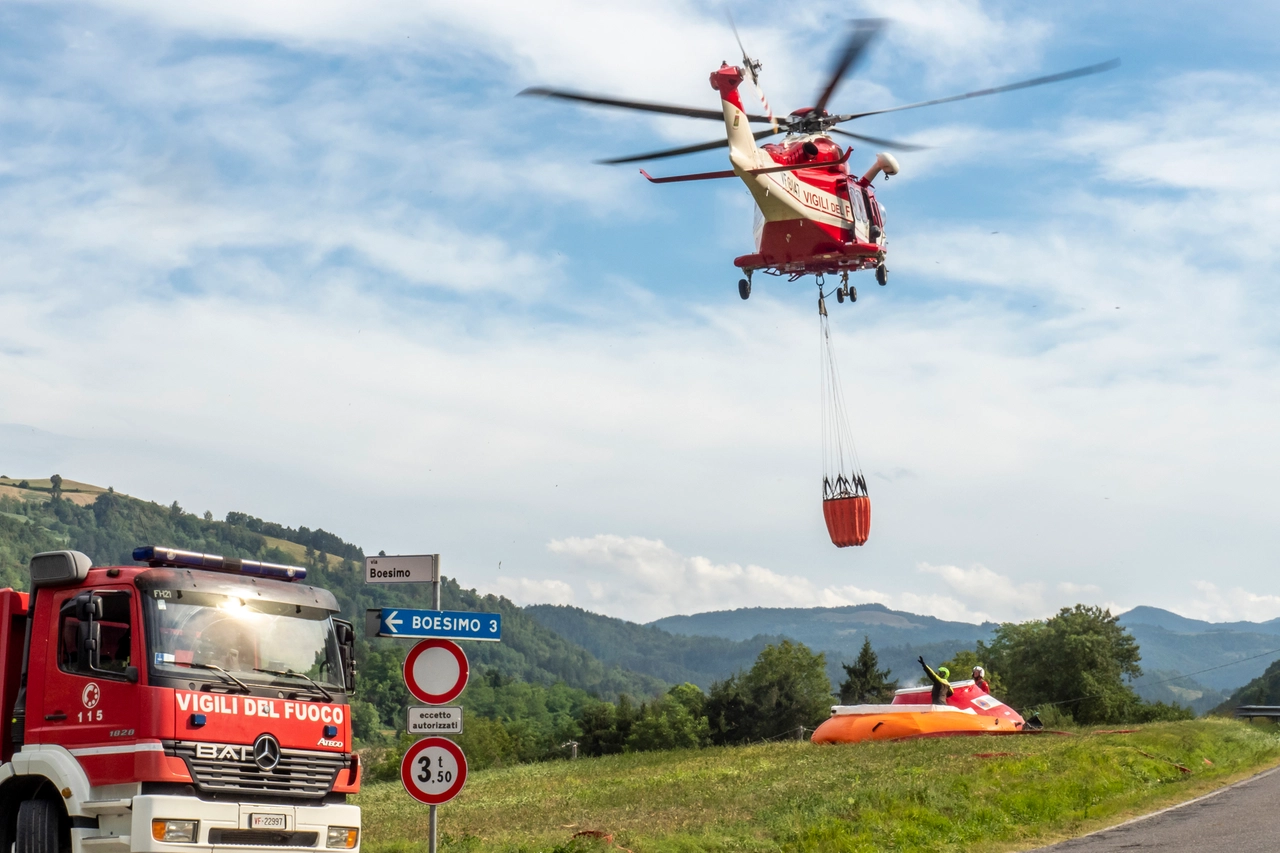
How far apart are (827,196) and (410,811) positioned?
18.1m

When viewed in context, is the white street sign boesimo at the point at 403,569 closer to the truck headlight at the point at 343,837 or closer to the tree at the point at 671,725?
the truck headlight at the point at 343,837

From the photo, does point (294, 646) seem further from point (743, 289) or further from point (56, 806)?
point (743, 289)

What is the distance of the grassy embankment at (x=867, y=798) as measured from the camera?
1716cm

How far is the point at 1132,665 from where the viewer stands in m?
66.5

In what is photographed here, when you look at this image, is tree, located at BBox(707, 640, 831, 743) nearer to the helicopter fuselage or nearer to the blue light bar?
the helicopter fuselage

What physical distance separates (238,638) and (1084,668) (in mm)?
59557

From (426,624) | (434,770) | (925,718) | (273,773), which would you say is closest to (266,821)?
(273,773)

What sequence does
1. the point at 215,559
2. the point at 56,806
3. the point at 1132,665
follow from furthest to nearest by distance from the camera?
the point at 1132,665, the point at 215,559, the point at 56,806

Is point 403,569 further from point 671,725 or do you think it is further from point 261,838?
point 671,725

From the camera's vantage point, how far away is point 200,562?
13.6m

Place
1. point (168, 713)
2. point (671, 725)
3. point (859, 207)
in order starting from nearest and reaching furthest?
point (168, 713) → point (859, 207) → point (671, 725)

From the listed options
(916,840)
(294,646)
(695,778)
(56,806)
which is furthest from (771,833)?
(695,778)

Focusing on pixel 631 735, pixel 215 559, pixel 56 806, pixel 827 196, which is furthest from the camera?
pixel 631 735

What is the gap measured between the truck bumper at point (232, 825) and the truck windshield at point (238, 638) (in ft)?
4.09
